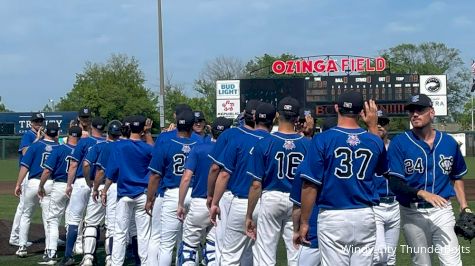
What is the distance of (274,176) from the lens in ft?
22.8

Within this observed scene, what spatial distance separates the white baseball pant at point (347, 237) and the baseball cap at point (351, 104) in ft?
2.55

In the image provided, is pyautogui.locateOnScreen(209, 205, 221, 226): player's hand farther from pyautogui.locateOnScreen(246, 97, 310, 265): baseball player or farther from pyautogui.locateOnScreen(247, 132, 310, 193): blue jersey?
pyautogui.locateOnScreen(247, 132, 310, 193): blue jersey

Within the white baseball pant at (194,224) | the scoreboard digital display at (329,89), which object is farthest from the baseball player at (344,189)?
the scoreboard digital display at (329,89)

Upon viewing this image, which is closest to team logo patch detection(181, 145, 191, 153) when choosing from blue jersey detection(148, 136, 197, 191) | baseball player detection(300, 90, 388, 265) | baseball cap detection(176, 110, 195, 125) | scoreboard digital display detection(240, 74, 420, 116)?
blue jersey detection(148, 136, 197, 191)

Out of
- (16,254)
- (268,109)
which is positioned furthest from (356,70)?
(268,109)

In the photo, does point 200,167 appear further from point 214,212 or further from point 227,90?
point 227,90

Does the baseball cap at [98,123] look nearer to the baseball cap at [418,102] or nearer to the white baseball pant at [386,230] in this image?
the white baseball pant at [386,230]

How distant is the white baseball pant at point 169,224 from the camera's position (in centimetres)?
826

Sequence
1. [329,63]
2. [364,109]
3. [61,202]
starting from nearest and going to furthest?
1. [364,109]
2. [61,202]
3. [329,63]

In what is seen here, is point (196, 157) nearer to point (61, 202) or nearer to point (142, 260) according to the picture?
point (142, 260)

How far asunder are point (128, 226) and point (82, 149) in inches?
66.9

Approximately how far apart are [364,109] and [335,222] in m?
1.05

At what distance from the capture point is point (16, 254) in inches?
437

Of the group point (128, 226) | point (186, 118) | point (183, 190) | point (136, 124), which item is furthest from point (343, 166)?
point (128, 226)
